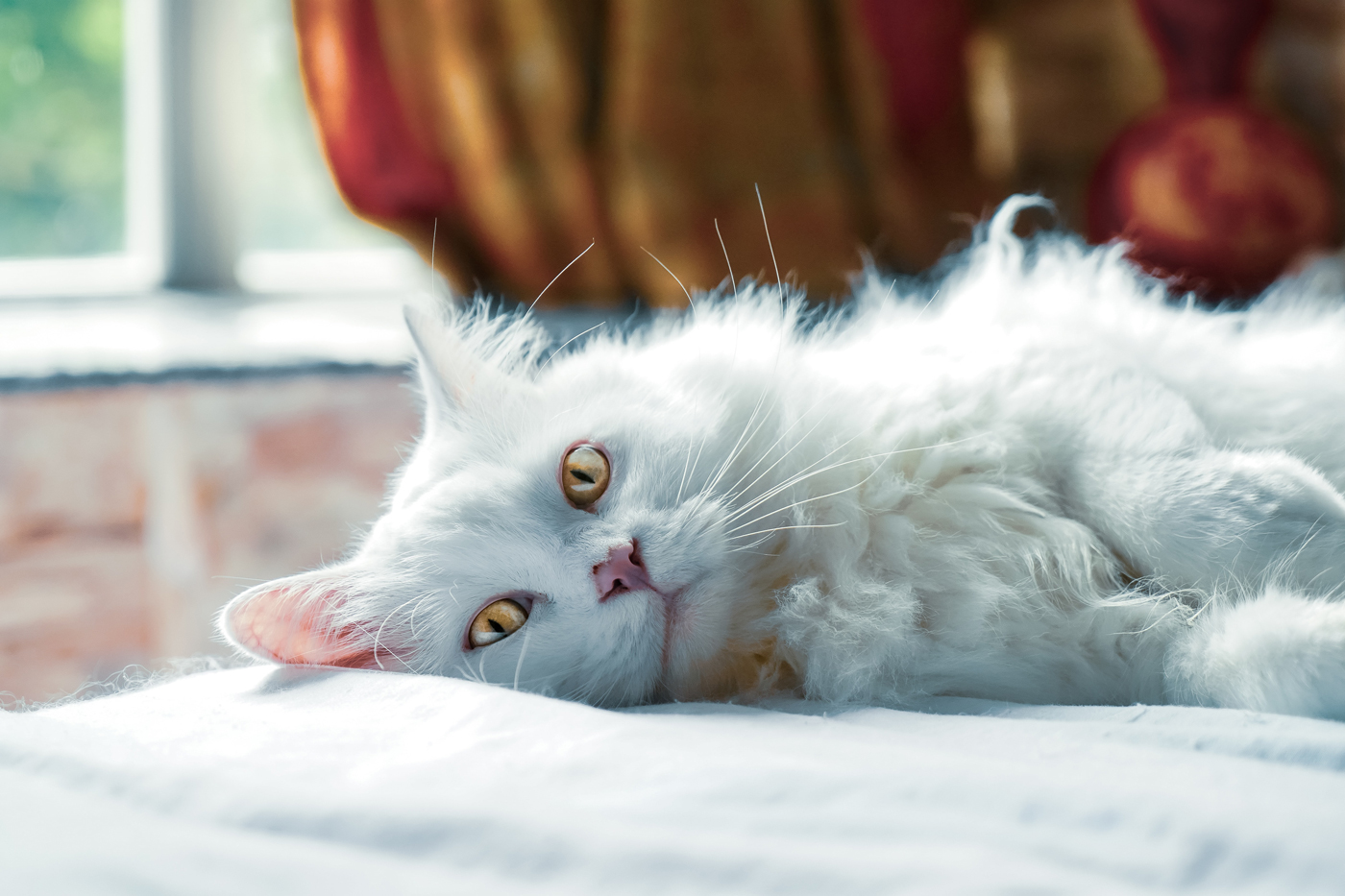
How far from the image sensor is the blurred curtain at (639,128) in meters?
2.19

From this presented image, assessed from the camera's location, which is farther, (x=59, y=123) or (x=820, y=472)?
(x=59, y=123)

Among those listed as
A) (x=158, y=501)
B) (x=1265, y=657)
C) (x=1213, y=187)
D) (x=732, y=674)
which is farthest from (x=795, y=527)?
(x=1213, y=187)

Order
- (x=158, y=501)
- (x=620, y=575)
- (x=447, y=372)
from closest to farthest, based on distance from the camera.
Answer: (x=620, y=575), (x=447, y=372), (x=158, y=501)

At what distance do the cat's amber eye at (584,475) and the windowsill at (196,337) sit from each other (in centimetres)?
55

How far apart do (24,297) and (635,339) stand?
182 cm

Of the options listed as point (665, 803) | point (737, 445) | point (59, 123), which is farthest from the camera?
point (59, 123)

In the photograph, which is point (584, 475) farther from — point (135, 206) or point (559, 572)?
point (135, 206)

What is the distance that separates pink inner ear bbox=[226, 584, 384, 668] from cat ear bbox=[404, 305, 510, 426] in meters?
0.24

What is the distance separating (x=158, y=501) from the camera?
6.21ft

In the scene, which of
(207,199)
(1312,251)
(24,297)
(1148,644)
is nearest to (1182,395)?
(1148,644)

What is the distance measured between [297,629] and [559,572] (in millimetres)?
263

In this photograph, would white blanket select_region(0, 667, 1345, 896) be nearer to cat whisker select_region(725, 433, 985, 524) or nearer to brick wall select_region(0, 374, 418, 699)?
cat whisker select_region(725, 433, 985, 524)

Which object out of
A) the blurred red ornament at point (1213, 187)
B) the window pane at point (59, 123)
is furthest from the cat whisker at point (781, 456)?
the window pane at point (59, 123)

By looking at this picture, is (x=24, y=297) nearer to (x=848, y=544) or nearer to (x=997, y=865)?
(x=848, y=544)
